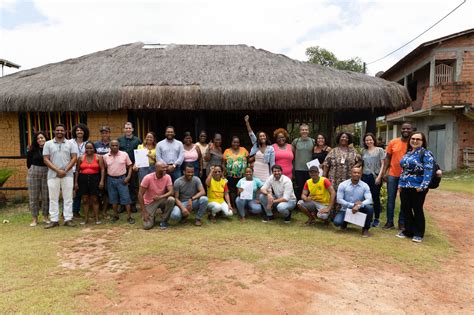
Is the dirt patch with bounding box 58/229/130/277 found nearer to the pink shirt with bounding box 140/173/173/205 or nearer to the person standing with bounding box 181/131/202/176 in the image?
the pink shirt with bounding box 140/173/173/205

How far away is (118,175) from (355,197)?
3709 millimetres

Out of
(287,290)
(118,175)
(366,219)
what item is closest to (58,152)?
(118,175)

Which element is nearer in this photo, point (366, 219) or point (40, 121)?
point (366, 219)

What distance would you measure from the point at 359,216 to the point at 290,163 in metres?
1.47

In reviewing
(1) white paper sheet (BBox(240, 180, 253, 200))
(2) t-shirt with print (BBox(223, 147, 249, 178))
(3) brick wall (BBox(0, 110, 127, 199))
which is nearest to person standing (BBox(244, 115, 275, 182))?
(2) t-shirt with print (BBox(223, 147, 249, 178))

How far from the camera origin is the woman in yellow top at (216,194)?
17.2ft

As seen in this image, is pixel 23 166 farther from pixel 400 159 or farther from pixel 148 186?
pixel 400 159

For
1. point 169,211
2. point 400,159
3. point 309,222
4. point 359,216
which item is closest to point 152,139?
point 169,211

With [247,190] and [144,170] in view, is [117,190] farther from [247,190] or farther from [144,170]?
[247,190]

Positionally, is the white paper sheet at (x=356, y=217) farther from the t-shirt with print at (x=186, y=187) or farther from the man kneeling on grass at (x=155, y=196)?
the man kneeling on grass at (x=155, y=196)

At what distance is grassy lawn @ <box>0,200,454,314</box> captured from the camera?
9.50ft

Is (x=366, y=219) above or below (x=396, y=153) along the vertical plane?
below

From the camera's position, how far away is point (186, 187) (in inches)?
201

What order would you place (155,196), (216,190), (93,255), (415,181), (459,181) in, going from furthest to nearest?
(459,181) → (216,190) → (155,196) → (415,181) → (93,255)
